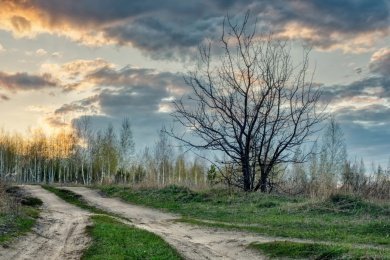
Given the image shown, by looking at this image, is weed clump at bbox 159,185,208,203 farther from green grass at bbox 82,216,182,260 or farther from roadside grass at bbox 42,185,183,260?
green grass at bbox 82,216,182,260

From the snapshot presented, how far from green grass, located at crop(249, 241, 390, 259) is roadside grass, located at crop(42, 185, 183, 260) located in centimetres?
291

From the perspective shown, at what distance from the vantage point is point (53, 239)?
1900 cm

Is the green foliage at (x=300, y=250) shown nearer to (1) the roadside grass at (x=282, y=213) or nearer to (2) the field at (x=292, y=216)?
(2) the field at (x=292, y=216)

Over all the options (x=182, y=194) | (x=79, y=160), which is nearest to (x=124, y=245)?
(x=182, y=194)

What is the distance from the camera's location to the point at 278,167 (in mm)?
38844

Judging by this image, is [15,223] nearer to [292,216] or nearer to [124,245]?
[124,245]

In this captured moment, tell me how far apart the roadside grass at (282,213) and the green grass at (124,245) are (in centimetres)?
425

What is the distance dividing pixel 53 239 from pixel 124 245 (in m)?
3.98

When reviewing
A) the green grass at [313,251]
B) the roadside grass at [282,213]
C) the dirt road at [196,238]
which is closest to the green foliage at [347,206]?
the roadside grass at [282,213]

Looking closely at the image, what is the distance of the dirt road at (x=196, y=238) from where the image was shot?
1546 cm

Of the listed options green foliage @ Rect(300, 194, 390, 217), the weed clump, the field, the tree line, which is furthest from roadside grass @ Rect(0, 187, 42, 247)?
the tree line

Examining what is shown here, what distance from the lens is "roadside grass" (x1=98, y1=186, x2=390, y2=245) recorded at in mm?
18797

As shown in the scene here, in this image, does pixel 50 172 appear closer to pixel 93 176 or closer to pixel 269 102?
pixel 93 176

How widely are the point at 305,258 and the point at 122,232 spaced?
300 inches
